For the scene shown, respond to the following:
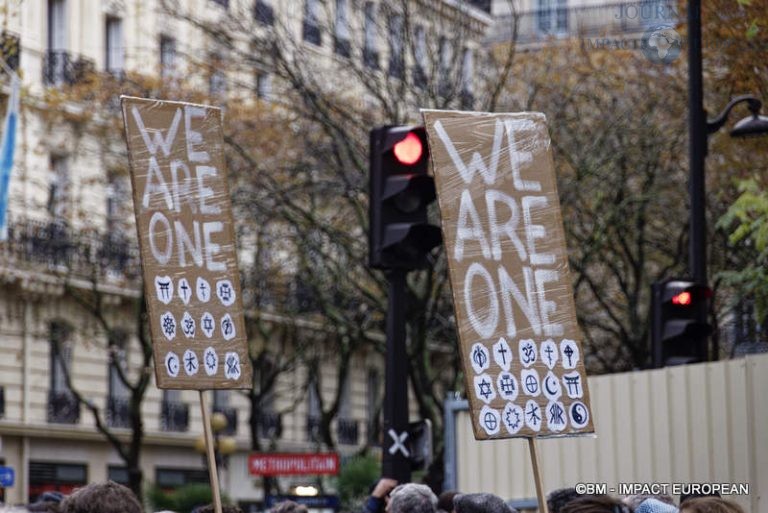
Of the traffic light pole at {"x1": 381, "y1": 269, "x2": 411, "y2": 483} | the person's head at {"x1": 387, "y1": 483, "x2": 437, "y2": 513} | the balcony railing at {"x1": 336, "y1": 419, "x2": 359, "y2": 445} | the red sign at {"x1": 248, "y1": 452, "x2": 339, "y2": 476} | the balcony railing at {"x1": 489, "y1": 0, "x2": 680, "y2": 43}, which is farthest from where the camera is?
the balcony railing at {"x1": 336, "y1": 419, "x2": 359, "y2": 445}

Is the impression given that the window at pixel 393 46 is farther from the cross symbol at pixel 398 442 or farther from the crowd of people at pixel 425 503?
the crowd of people at pixel 425 503

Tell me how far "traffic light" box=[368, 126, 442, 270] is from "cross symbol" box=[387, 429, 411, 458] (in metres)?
1.12

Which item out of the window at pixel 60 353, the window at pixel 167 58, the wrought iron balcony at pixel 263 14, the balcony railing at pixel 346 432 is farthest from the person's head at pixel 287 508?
the balcony railing at pixel 346 432

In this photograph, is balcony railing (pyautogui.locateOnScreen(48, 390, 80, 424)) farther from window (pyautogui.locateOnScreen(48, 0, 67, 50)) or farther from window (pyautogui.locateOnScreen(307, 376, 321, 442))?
window (pyautogui.locateOnScreen(307, 376, 321, 442))

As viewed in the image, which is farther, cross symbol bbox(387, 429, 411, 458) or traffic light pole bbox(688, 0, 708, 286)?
traffic light pole bbox(688, 0, 708, 286)

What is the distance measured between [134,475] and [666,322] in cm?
1921

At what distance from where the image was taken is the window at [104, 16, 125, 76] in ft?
141

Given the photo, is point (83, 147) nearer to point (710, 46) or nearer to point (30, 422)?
point (30, 422)

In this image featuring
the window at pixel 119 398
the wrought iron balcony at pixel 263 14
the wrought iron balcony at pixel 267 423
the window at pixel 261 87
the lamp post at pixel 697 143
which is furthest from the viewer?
the wrought iron balcony at pixel 267 423

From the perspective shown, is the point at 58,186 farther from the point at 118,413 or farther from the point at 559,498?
the point at 559,498

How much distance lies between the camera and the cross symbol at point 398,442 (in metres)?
12.0

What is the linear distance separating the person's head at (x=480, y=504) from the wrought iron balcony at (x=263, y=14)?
706 inches

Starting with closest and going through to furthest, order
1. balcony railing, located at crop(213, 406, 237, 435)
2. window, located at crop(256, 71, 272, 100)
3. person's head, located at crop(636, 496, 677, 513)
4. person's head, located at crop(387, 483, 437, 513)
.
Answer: person's head, located at crop(636, 496, 677, 513) < person's head, located at crop(387, 483, 437, 513) < window, located at crop(256, 71, 272, 100) < balcony railing, located at crop(213, 406, 237, 435)

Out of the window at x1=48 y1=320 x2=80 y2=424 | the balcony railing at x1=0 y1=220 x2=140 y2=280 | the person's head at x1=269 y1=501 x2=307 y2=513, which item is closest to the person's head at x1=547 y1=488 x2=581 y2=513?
the person's head at x1=269 y1=501 x2=307 y2=513
